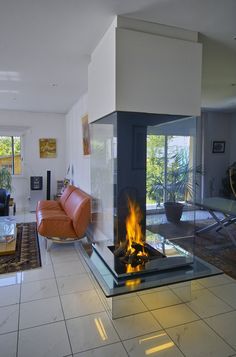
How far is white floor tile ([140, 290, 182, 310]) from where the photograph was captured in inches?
92.2

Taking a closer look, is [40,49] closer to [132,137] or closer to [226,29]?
[132,137]

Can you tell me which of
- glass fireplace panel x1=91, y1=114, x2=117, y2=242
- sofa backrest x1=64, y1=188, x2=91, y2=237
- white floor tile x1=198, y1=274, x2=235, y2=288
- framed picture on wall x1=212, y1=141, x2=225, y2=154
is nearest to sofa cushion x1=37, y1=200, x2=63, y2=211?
sofa backrest x1=64, y1=188, x2=91, y2=237

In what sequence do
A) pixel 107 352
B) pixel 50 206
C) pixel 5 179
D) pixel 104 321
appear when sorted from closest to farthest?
pixel 107 352, pixel 104 321, pixel 50 206, pixel 5 179

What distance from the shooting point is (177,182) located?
8.66 feet

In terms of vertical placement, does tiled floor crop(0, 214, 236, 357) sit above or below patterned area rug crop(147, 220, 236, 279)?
below

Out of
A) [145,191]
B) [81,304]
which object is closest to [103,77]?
[145,191]

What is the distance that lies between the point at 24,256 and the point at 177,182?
2.30 metres

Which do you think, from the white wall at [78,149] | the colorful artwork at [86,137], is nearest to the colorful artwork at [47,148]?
the white wall at [78,149]

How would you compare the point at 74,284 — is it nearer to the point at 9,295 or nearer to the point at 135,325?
the point at 9,295

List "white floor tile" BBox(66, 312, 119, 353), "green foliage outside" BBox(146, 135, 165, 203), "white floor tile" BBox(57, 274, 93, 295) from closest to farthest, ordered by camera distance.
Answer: "white floor tile" BBox(66, 312, 119, 353) → "green foliage outside" BBox(146, 135, 165, 203) → "white floor tile" BBox(57, 274, 93, 295)

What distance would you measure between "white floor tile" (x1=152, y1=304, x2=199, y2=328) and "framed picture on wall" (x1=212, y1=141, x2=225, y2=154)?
5102 mm

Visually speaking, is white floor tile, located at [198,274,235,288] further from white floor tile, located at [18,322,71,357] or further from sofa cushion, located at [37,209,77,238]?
sofa cushion, located at [37,209,77,238]

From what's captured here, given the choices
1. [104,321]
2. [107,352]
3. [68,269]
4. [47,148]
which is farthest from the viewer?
[47,148]

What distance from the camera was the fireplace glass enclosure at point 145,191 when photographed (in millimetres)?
2230
